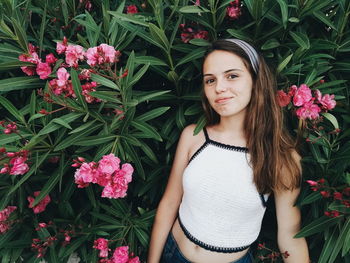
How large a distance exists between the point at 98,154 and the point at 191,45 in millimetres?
692

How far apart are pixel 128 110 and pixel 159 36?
1.22 feet

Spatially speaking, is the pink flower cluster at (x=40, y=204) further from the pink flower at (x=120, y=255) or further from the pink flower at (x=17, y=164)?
the pink flower at (x=120, y=255)

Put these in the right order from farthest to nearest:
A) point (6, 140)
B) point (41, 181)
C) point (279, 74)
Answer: point (41, 181) → point (279, 74) → point (6, 140)

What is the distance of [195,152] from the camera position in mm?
1499

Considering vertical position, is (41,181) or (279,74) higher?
(279,74)

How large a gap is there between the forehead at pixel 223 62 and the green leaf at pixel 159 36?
233 millimetres

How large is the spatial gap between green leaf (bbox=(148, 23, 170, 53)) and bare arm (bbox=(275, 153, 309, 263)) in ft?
2.53

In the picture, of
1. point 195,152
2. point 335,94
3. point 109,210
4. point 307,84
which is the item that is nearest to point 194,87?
point 195,152

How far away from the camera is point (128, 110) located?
1370mm

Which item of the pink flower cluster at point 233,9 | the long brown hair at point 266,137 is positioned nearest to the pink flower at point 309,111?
the long brown hair at point 266,137

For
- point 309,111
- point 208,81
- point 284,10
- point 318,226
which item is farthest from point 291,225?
point 284,10

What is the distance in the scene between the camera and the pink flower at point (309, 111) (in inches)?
51.9

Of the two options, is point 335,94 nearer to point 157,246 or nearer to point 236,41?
point 236,41

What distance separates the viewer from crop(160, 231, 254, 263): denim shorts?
153cm
